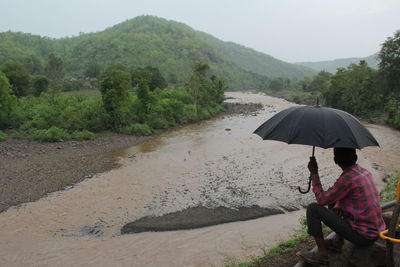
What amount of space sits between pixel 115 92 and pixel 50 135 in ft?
20.8

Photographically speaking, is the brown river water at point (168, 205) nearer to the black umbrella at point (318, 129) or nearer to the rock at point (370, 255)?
the rock at point (370, 255)

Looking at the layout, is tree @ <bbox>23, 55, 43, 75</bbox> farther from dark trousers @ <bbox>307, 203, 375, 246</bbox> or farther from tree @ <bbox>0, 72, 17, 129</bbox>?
dark trousers @ <bbox>307, 203, 375, 246</bbox>

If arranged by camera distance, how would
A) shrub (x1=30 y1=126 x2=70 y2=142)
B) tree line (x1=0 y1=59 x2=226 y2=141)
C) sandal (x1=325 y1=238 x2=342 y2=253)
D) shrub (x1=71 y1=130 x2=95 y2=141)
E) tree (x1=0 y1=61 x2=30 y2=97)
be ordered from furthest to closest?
tree (x1=0 y1=61 x2=30 y2=97) → tree line (x1=0 y1=59 x2=226 y2=141) → shrub (x1=71 y1=130 x2=95 y2=141) → shrub (x1=30 y1=126 x2=70 y2=142) → sandal (x1=325 y1=238 x2=342 y2=253)

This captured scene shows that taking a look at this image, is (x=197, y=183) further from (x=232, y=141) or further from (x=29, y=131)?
(x=29, y=131)

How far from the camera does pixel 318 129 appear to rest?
4.04 meters

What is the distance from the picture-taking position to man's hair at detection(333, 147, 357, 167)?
3.95m

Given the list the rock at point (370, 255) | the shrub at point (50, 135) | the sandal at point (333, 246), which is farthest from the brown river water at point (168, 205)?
the shrub at point (50, 135)

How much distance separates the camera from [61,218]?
1079 centimetres

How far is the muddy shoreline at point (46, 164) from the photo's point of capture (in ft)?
43.1

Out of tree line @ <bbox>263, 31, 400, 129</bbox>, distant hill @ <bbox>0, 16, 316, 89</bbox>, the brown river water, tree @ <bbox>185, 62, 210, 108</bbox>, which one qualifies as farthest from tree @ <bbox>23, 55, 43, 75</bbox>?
tree line @ <bbox>263, 31, 400, 129</bbox>

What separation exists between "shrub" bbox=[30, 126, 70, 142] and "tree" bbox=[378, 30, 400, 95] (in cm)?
3234

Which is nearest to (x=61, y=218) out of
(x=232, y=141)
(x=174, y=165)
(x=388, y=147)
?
(x=174, y=165)

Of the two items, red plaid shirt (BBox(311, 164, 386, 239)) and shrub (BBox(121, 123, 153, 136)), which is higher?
red plaid shirt (BBox(311, 164, 386, 239))

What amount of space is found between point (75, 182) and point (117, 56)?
8944 centimetres
